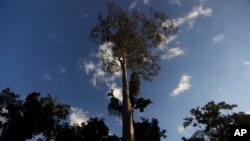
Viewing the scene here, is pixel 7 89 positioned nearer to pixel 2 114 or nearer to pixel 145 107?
pixel 2 114

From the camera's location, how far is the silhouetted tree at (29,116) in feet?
116

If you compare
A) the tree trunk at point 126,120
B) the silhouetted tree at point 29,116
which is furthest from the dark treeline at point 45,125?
the tree trunk at point 126,120

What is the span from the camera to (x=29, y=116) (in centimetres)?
3606

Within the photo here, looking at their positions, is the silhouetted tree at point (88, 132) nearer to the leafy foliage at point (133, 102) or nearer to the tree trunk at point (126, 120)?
the leafy foliage at point (133, 102)

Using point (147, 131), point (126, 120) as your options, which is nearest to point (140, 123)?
point (147, 131)

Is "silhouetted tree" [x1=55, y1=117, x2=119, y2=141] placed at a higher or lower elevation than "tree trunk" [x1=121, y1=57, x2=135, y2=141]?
higher

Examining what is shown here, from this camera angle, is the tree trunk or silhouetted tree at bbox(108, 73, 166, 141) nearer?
the tree trunk

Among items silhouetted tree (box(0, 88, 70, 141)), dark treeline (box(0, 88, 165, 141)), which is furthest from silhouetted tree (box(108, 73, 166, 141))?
silhouetted tree (box(0, 88, 70, 141))

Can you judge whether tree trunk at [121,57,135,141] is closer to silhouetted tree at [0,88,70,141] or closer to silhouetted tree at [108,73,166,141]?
silhouetted tree at [108,73,166,141]

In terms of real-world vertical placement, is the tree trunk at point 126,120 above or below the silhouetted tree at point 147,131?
below

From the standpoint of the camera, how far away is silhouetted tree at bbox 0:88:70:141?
116ft

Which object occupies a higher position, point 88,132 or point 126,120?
point 88,132

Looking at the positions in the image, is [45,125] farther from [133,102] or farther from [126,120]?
[126,120]

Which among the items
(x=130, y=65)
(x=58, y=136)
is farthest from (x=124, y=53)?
(x=58, y=136)
